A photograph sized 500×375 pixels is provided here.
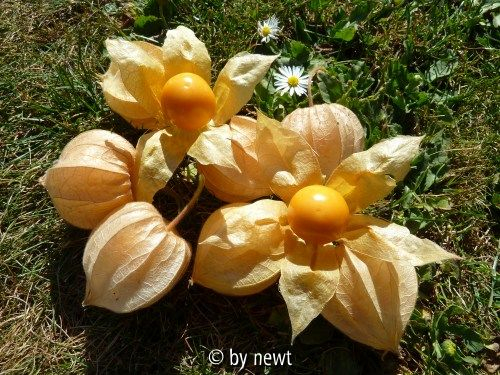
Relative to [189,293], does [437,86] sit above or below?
above

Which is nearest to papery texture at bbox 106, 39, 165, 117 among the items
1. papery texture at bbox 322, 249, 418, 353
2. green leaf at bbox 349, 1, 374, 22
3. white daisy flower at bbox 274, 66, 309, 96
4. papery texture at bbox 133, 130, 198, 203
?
papery texture at bbox 133, 130, 198, 203

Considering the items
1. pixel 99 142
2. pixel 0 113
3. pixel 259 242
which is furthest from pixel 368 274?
Result: pixel 0 113

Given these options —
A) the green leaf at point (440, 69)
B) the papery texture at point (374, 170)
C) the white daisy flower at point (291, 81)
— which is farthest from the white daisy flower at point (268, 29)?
the papery texture at point (374, 170)

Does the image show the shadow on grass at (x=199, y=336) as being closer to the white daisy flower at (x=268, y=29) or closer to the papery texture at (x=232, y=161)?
the papery texture at (x=232, y=161)

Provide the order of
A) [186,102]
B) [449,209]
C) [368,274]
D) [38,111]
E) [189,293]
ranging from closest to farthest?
1. [368,274]
2. [186,102]
3. [189,293]
4. [449,209]
5. [38,111]

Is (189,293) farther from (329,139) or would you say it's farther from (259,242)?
(329,139)

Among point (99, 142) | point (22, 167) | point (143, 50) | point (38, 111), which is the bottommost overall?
point (22, 167)

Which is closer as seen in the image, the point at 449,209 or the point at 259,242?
the point at 259,242
